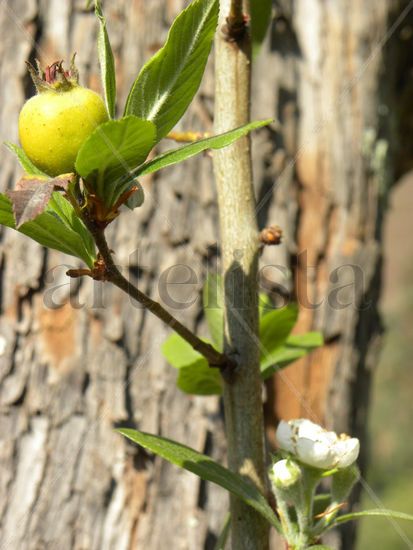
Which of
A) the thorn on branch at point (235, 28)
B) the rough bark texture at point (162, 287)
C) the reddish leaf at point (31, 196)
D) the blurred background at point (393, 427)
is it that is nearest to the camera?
the reddish leaf at point (31, 196)

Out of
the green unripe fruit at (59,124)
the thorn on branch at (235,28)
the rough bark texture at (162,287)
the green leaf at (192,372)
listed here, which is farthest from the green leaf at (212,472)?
the rough bark texture at (162,287)

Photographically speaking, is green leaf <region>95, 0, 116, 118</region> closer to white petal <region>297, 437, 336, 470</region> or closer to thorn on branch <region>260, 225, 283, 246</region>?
thorn on branch <region>260, 225, 283, 246</region>

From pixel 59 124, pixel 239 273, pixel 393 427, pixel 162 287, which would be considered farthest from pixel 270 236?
pixel 393 427

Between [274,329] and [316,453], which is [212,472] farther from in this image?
[274,329]

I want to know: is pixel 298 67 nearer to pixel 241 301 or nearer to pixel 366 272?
pixel 366 272

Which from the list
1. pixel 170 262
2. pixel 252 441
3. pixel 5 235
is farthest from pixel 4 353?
pixel 252 441

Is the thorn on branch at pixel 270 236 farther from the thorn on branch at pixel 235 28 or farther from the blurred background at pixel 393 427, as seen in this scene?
the blurred background at pixel 393 427

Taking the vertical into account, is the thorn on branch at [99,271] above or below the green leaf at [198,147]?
below
